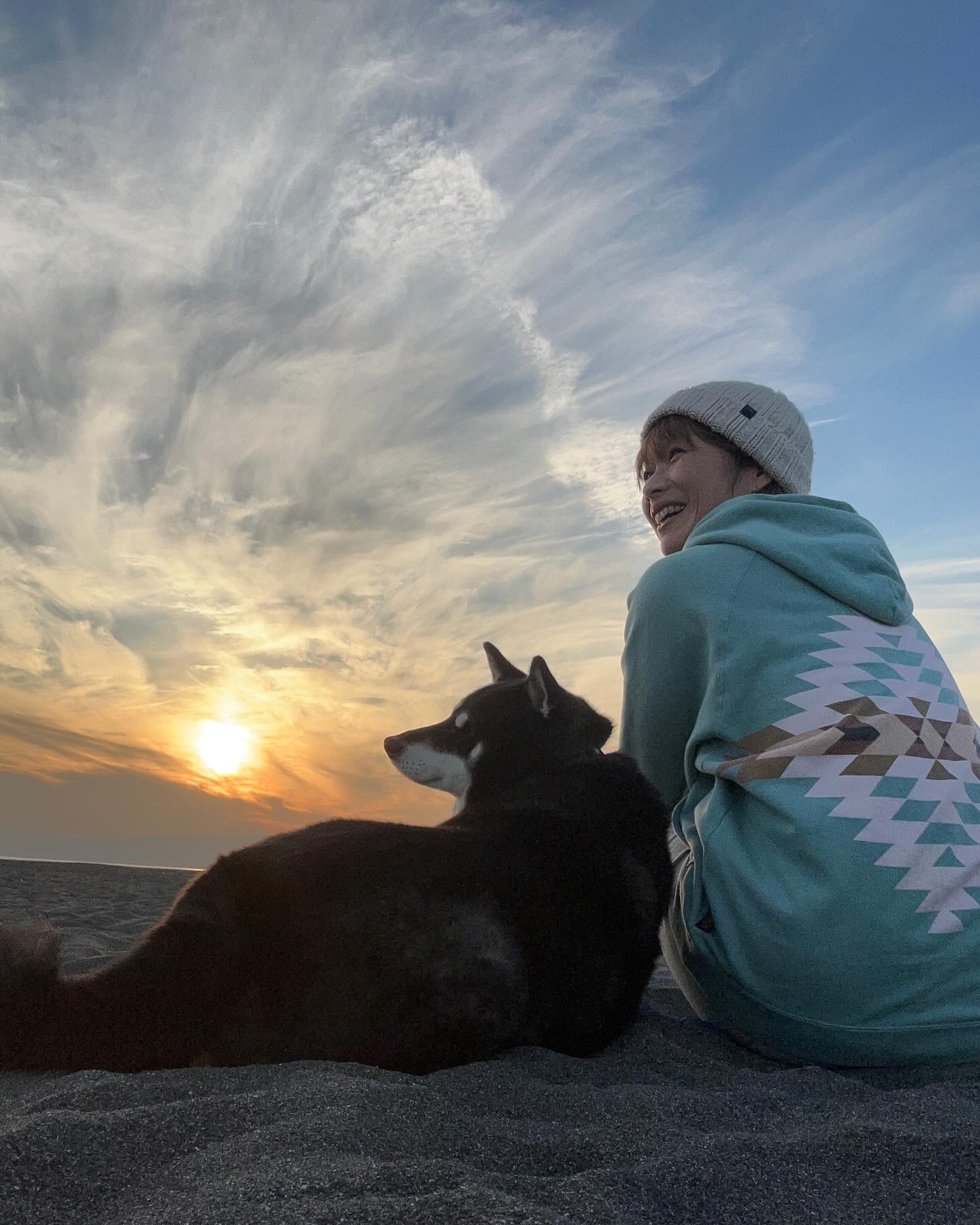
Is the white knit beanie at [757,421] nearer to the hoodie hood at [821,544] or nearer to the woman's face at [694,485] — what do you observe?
the woman's face at [694,485]

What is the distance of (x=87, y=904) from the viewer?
630 centimetres

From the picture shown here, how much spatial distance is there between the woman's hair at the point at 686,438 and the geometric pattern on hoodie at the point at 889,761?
3.57 ft

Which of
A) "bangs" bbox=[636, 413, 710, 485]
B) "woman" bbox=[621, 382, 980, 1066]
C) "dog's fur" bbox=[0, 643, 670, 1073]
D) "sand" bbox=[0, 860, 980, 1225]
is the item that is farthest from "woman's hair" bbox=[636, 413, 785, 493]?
"sand" bbox=[0, 860, 980, 1225]

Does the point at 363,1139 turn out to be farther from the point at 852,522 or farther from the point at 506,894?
the point at 852,522

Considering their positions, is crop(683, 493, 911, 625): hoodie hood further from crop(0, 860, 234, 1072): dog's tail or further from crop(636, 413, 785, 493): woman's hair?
crop(0, 860, 234, 1072): dog's tail

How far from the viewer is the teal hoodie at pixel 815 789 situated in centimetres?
211

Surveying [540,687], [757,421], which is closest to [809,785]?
[540,687]

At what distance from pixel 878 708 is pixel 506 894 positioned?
1.07m

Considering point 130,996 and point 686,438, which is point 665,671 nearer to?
point 686,438

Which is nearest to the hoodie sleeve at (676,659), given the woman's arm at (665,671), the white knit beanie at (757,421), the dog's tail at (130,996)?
the woman's arm at (665,671)

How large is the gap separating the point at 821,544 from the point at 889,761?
25.3 inches

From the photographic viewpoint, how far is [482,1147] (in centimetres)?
155

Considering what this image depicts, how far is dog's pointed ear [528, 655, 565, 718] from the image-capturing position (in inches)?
106

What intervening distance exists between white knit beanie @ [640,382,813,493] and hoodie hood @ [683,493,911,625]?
58 centimetres
